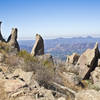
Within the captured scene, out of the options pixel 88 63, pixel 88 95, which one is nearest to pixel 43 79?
pixel 88 95

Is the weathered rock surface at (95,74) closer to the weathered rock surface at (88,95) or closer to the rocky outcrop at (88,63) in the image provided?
the rocky outcrop at (88,63)

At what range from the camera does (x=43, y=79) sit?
13656 millimetres

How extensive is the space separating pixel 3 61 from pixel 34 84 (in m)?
8.45

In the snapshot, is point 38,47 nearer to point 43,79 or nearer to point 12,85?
point 43,79

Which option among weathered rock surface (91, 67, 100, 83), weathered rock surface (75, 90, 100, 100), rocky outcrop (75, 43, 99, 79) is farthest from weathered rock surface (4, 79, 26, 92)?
rocky outcrop (75, 43, 99, 79)

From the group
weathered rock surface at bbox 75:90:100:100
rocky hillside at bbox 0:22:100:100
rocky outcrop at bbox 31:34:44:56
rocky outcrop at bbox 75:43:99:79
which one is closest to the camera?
weathered rock surface at bbox 75:90:100:100

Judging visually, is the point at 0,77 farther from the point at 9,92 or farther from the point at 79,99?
the point at 79,99

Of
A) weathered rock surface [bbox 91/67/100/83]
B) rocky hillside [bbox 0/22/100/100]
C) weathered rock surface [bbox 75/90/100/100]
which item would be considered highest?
weathered rock surface [bbox 75/90/100/100]

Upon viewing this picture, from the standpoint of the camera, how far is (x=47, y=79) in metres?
14.3

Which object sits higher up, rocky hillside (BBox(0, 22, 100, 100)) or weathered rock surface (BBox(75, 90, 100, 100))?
weathered rock surface (BBox(75, 90, 100, 100))

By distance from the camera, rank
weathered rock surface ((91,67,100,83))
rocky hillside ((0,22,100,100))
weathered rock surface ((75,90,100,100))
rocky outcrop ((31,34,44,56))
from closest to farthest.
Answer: weathered rock surface ((75,90,100,100)), rocky hillside ((0,22,100,100)), weathered rock surface ((91,67,100,83)), rocky outcrop ((31,34,44,56))

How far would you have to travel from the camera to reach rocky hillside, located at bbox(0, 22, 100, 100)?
929 cm

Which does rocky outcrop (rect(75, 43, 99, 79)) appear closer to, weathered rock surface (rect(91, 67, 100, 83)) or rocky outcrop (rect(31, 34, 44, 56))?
weathered rock surface (rect(91, 67, 100, 83))

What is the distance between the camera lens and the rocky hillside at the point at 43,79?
9.29 m
